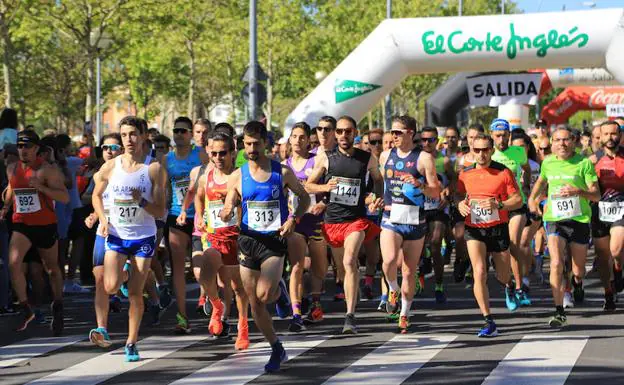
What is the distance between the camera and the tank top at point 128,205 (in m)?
9.51

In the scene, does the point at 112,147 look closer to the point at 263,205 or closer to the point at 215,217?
the point at 215,217

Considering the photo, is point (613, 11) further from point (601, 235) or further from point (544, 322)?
point (544, 322)

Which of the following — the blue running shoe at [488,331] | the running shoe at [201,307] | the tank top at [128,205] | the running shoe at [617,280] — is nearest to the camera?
the tank top at [128,205]

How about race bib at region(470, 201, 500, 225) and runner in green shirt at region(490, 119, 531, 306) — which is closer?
race bib at region(470, 201, 500, 225)

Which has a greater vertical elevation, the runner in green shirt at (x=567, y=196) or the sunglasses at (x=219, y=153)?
the sunglasses at (x=219, y=153)

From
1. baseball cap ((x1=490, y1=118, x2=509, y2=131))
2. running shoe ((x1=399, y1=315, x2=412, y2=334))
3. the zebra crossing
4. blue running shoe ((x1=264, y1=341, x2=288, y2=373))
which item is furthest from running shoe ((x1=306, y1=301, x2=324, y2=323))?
baseball cap ((x1=490, y1=118, x2=509, y2=131))

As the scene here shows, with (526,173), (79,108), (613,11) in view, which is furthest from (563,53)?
(79,108)

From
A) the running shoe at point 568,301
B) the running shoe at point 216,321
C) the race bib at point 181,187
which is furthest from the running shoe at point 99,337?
the running shoe at point 568,301

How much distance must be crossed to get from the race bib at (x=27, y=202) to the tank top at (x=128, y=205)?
7.02 ft

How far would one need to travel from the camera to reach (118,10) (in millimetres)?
29344

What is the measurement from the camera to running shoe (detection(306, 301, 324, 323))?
11.6 metres

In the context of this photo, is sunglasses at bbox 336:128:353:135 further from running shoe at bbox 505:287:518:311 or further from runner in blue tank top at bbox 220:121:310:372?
running shoe at bbox 505:287:518:311

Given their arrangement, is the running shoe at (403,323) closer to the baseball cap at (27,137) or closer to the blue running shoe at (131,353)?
the blue running shoe at (131,353)

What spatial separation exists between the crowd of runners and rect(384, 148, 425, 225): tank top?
0.04 feet
